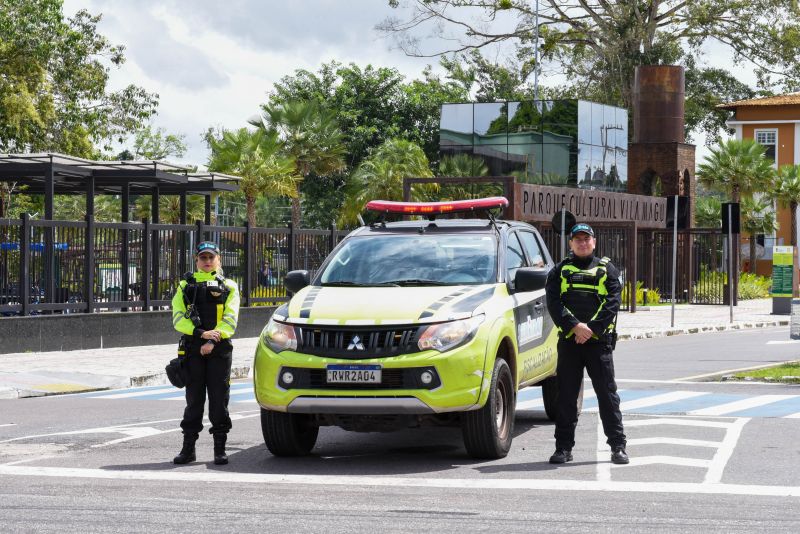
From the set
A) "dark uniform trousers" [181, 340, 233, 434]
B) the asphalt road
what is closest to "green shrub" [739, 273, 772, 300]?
the asphalt road

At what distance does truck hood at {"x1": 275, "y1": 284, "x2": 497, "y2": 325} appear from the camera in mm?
9516

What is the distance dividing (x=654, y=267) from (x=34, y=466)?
1543 inches

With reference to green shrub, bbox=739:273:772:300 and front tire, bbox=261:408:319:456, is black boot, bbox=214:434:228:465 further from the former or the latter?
green shrub, bbox=739:273:772:300

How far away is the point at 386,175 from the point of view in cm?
6103

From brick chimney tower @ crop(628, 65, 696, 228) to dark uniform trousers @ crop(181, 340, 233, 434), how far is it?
40.3 m

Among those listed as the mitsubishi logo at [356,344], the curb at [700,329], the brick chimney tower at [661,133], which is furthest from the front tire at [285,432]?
the brick chimney tower at [661,133]

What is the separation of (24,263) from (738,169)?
4763cm

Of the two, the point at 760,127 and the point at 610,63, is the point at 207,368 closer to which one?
the point at 610,63

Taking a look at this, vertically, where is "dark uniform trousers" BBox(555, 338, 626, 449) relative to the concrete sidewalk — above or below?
above

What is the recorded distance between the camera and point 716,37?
63156 millimetres

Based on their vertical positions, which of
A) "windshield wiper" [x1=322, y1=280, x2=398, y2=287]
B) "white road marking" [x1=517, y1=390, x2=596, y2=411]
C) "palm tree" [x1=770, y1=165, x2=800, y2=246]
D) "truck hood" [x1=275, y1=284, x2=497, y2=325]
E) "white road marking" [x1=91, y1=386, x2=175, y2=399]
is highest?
"palm tree" [x1=770, y1=165, x2=800, y2=246]

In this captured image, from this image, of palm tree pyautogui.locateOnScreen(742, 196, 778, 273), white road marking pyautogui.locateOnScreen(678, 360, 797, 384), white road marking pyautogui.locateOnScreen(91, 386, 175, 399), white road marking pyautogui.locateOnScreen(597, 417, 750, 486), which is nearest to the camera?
white road marking pyautogui.locateOnScreen(597, 417, 750, 486)

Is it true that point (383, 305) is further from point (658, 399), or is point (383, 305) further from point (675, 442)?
point (658, 399)

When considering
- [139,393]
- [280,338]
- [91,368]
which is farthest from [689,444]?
[91,368]
